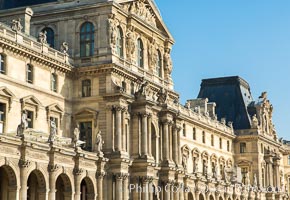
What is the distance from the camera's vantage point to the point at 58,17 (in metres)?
66.6

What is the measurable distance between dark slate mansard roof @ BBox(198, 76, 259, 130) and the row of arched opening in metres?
55.0

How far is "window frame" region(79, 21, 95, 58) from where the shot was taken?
215 feet

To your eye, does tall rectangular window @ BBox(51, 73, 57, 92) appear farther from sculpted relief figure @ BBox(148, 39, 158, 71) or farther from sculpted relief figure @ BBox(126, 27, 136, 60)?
sculpted relief figure @ BBox(148, 39, 158, 71)

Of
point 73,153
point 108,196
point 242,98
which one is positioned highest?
point 242,98

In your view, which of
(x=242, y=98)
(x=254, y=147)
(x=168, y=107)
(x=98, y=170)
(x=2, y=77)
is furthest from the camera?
(x=242, y=98)

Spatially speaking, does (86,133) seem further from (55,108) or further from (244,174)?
(244,174)

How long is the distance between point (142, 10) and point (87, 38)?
944cm

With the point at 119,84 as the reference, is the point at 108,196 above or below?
below

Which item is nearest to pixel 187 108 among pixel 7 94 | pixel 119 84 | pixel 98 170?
pixel 119 84

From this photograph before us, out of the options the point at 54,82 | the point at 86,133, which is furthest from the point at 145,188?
the point at 54,82

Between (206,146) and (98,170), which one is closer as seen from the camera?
(98,170)

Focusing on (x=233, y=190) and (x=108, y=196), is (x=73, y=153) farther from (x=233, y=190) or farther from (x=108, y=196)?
(x=233, y=190)

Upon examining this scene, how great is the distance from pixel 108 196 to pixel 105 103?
915cm

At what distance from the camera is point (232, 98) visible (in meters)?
115
